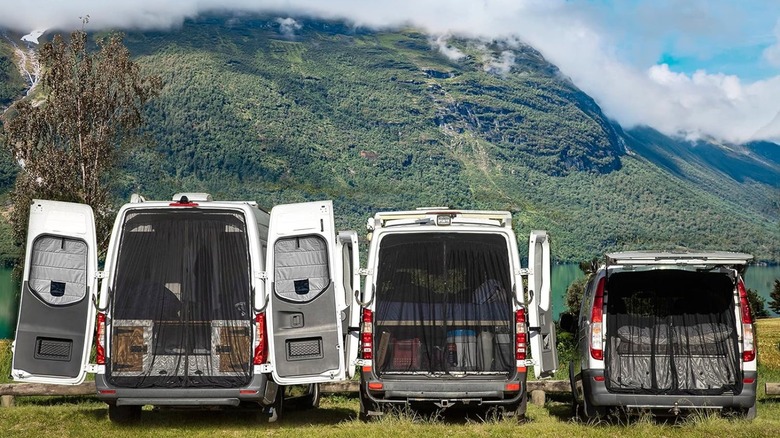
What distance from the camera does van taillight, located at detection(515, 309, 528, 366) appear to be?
11.3m

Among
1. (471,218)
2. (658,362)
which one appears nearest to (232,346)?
(471,218)

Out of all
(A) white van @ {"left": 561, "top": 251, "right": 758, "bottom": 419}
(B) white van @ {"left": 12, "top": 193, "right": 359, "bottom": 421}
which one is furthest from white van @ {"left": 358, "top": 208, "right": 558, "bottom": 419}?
(A) white van @ {"left": 561, "top": 251, "right": 758, "bottom": 419}

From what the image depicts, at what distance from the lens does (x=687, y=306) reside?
11.7m

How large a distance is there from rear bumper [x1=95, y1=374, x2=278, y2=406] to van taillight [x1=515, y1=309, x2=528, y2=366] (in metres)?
2.71

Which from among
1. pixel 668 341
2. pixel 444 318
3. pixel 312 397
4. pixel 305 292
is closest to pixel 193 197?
pixel 305 292

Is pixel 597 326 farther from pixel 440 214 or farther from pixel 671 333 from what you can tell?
pixel 440 214

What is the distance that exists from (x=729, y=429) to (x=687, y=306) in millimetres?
1769

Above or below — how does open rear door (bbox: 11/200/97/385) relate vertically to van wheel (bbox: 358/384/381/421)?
above

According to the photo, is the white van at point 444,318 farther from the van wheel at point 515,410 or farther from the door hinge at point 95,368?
the door hinge at point 95,368

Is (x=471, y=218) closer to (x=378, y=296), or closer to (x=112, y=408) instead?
(x=378, y=296)

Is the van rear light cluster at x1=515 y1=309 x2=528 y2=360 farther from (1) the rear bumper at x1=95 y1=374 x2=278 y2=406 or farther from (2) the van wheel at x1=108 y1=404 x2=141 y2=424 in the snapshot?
(2) the van wheel at x1=108 y1=404 x2=141 y2=424

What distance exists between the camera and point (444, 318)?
11398mm

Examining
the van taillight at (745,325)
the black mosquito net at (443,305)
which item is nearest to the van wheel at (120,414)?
the black mosquito net at (443,305)

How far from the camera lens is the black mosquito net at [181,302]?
10984 mm
